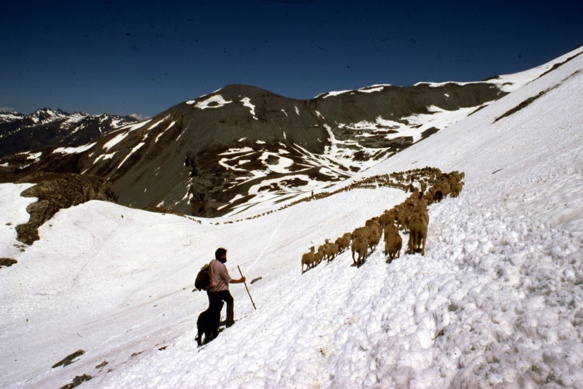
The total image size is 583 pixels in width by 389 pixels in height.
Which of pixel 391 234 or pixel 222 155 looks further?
pixel 222 155

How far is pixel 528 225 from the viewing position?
7652 mm

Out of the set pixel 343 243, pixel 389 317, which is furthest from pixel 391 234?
pixel 343 243

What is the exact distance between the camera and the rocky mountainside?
10369cm

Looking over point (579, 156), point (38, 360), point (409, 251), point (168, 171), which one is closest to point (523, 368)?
point (409, 251)

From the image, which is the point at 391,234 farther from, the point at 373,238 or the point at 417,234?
the point at 373,238

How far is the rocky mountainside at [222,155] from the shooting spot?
340ft

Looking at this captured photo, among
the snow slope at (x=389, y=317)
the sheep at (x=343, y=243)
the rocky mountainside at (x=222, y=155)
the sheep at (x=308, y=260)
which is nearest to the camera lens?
the snow slope at (x=389, y=317)

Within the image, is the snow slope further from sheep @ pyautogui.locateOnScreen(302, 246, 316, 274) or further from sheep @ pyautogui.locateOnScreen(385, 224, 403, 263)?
sheep @ pyautogui.locateOnScreen(302, 246, 316, 274)

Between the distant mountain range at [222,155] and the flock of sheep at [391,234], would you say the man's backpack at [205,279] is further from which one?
the distant mountain range at [222,155]

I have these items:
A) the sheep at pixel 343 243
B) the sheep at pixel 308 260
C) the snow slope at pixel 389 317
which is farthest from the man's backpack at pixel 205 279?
the sheep at pixel 343 243

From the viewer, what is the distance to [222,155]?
132125 mm

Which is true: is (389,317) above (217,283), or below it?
below

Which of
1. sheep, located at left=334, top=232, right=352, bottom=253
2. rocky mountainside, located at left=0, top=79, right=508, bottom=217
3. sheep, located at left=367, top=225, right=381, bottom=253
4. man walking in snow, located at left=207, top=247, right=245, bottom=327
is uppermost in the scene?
rocky mountainside, located at left=0, top=79, right=508, bottom=217

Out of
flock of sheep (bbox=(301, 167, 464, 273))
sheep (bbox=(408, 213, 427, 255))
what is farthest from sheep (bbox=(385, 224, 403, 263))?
sheep (bbox=(408, 213, 427, 255))
